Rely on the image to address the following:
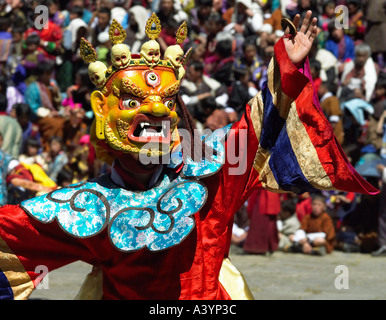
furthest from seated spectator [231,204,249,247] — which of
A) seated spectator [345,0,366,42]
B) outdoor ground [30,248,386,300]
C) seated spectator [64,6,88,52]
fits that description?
seated spectator [64,6,88,52]

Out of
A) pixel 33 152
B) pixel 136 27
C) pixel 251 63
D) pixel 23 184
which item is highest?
pixel 136 27

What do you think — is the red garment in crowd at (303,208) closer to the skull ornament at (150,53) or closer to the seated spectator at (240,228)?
the seated spectator at (240,228)

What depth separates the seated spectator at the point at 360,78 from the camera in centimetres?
1039

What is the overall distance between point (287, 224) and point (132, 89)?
566 centimetres

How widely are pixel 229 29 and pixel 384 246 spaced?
3.48 metres

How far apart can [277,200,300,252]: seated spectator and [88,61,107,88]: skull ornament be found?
5.46 meters

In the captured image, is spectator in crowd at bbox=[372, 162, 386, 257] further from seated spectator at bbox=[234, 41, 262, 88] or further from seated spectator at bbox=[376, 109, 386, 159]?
seated spectator at bbox=[234, 41, 262, 88]

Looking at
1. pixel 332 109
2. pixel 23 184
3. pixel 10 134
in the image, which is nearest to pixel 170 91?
pixel 23 184

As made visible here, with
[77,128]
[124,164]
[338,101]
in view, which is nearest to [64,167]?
[77,128]

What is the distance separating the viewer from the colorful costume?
4.48 m

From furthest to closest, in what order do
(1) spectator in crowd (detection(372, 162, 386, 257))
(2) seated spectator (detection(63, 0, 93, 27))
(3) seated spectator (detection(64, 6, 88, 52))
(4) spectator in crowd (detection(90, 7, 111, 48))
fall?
(2) seated spectator (detection(63, 0, 93, 27))
(3) seated spectator (detection(64, 6, 88, 52))
(4) spectator in crowd (detection(90, 7, 111, 48))
(1) spectator in crowd (detection(372, 162, 386, 257))

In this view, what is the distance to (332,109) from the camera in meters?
10.1

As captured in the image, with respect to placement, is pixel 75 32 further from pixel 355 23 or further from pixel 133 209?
pixel 133 209

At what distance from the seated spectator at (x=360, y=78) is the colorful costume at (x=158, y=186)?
5.85 metres
